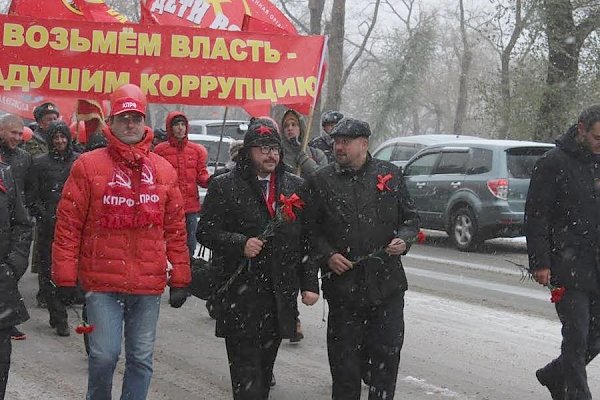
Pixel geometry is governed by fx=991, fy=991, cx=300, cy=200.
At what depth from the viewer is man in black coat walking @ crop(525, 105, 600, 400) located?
5391mm

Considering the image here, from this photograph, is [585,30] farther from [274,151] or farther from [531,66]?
[274,151]

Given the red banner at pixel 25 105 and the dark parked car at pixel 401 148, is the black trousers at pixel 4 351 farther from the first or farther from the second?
the dark parked car at pixel 401 148

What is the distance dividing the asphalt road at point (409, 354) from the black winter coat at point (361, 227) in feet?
3.10

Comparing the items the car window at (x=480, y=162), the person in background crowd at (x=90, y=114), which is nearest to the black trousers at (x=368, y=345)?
the person in background crowd at (x=90, y=114)

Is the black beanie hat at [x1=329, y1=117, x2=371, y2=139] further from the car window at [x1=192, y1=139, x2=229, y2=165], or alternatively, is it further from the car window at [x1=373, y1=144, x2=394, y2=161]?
the car window at [x1=373, y1=144, x2=394, y2=161]

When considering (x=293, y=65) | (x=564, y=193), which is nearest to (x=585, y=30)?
(x=293, y=65)

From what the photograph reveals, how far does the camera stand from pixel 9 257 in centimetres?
493

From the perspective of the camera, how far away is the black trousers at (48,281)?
8.24 metres

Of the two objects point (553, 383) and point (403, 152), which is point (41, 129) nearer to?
point (553, 383)

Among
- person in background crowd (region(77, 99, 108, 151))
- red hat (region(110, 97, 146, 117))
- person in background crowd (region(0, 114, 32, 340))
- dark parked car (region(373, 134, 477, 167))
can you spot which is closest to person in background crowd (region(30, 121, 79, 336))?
person in background crowd (region(0, 114, 32, 340))

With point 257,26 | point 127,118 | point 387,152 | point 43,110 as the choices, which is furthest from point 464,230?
point 127,118

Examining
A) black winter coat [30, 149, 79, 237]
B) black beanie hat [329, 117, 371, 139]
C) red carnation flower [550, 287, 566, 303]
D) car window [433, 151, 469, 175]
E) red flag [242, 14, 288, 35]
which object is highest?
red flag [242, 14, 288, 35]

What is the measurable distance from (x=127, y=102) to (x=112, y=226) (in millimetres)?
622

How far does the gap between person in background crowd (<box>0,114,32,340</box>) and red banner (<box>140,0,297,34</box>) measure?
2.51 metres
